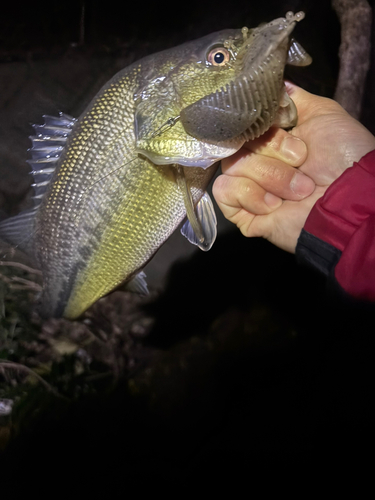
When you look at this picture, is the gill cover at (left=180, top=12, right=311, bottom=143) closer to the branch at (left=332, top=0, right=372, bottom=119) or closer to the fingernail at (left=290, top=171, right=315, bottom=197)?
the fingernail at (left=290, top=171, right=315, bottom=197)

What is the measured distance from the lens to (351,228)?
33.7 inches

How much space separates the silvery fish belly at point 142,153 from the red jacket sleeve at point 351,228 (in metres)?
0.24

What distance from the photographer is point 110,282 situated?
1.08m

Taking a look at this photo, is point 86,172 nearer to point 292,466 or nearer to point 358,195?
point 358,195

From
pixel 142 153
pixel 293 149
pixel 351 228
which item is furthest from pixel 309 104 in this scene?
pixel 142 153

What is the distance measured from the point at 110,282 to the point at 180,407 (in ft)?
5.37

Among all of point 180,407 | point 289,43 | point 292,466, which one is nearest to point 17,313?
point 180,407

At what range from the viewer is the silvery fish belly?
707mm

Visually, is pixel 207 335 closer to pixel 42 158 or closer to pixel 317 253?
pixel 317 253

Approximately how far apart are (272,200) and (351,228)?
1.05 ft

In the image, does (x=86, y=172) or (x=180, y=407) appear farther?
(x=180, y=407)

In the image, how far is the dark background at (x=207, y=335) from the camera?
2117mm

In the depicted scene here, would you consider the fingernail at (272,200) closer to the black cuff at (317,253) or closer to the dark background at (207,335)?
the black cuff at (317,253)

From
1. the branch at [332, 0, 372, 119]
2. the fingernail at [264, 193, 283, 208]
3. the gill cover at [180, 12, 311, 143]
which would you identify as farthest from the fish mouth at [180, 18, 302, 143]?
the branch at [332, 0, 372, 119]
